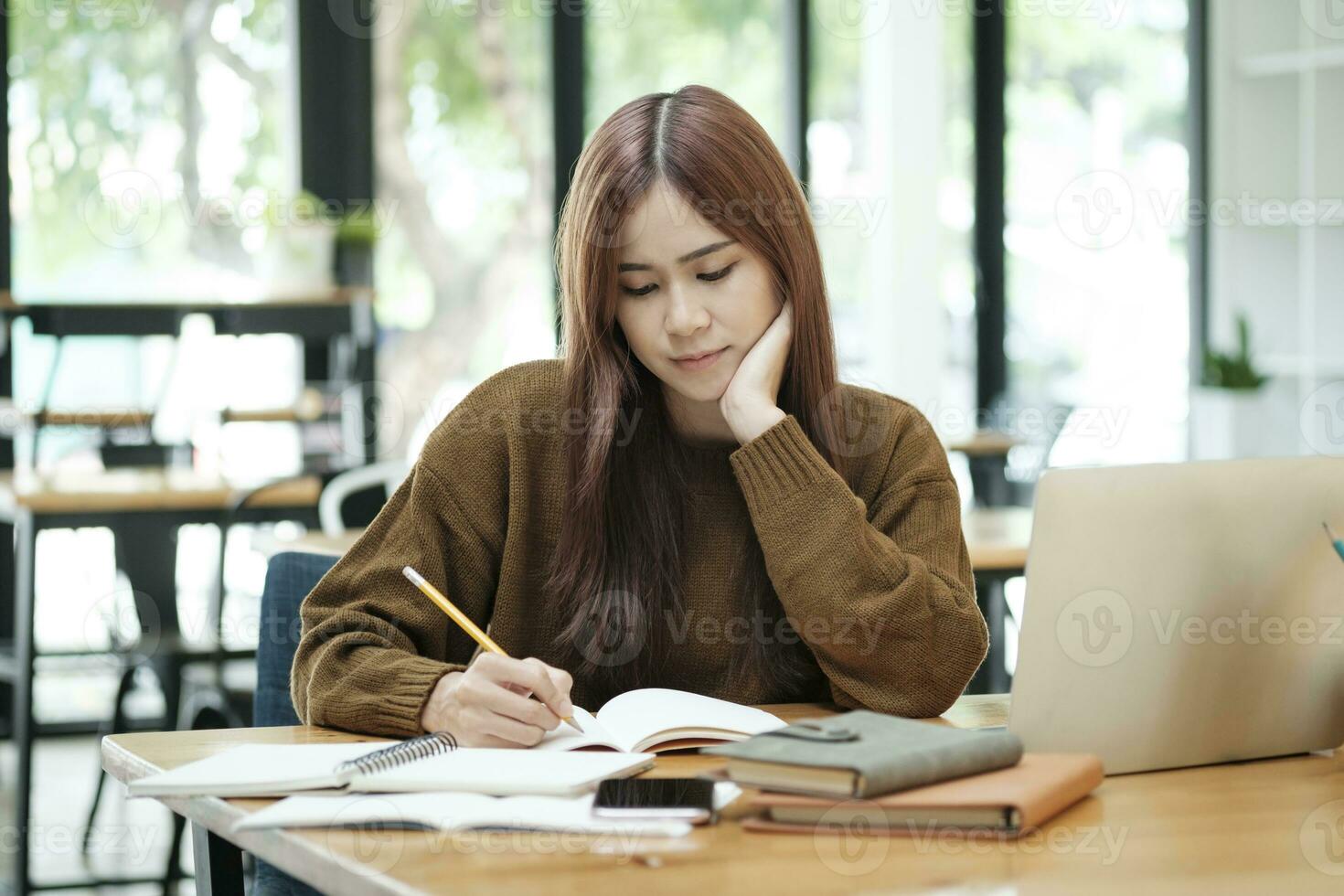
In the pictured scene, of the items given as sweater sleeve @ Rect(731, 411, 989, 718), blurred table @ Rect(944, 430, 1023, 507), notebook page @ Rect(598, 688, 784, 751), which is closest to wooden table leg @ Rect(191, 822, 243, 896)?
notebook page @ Rect(598, 688, 784, 751)

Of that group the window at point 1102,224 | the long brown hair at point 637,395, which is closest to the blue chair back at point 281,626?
the long brown hair at point 637,395

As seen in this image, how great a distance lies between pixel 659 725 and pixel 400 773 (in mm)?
238

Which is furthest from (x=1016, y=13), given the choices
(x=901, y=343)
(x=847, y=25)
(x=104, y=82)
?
(x=104, y=82)

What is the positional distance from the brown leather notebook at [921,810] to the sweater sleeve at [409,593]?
1.38 feet

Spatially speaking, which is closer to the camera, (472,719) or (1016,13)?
(472,719)

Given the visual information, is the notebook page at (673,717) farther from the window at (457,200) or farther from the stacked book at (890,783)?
the window at (457,200)

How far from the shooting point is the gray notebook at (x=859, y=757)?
105 centimetres

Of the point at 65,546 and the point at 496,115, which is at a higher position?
the point at 496,115

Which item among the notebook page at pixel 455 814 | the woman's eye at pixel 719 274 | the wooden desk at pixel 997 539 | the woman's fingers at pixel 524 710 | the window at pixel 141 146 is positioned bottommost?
the wooden desk at pixel 997 539

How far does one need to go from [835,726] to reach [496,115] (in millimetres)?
4763

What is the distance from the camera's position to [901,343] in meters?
6.04

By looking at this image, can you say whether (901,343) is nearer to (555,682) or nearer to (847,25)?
(847,25)

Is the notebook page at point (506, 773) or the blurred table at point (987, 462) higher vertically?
the notebook page at point (506, 773)

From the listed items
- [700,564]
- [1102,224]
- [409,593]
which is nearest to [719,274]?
[700,564]
